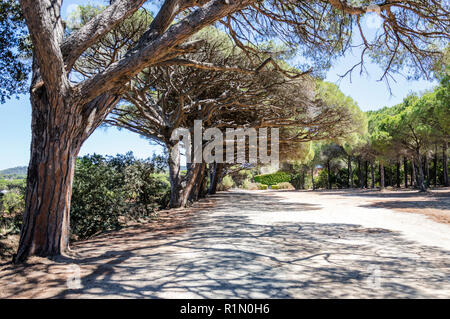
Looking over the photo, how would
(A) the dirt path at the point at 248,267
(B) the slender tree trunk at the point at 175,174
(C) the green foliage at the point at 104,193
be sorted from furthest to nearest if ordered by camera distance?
(B) the slender tree trunk at the point at 175,174 → (C) the green foliage at the point at 104,193 → (A) the dirt path at the point at 248,267

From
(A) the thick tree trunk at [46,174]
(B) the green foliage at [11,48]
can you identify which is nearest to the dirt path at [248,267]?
(A) the thick tree trunk at [46,174]

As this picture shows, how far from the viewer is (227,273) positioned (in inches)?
130

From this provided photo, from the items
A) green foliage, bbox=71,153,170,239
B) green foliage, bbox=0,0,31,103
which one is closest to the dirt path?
green foliage, bbox=71,153,170,239

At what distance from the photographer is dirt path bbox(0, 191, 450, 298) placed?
109 inches

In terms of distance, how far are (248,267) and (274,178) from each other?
149ft

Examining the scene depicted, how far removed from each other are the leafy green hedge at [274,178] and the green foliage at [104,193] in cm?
3966

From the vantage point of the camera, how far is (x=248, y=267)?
3.54 meters

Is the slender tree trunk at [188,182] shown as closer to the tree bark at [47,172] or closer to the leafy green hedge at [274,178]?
the tree bark at [47,172]

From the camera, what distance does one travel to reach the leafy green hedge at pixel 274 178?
4766cm

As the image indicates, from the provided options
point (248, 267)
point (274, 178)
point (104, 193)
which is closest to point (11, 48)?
point (104, 193)

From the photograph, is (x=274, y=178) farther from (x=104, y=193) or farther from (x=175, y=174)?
(x=104, y=193)
